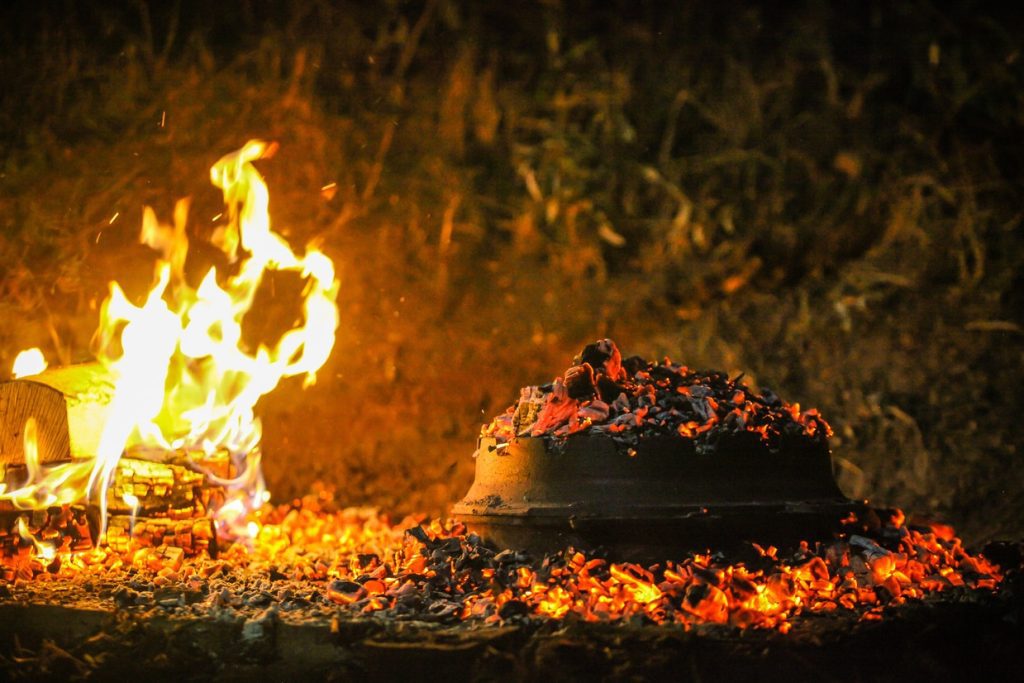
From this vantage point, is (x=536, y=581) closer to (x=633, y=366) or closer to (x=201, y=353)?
(x=633, y=366)

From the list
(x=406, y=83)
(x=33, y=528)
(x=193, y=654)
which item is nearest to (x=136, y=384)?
(x=33, y=528)

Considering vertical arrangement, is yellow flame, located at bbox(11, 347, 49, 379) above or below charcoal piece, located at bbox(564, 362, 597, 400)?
above

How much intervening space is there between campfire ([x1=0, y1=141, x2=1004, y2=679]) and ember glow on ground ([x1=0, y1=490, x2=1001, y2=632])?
0.4 inches

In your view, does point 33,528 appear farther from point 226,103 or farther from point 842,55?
point 842,55

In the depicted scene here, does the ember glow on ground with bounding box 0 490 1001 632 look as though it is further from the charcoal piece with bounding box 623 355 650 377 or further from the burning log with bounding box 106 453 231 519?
the charcoal piece with bounding box 623 355 650 377

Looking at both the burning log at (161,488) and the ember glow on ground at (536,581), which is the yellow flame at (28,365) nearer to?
the burning log at (161,488)

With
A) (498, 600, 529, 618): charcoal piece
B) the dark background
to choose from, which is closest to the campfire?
(498, 600, 529, 618): charcoal piece

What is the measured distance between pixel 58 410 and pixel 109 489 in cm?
44

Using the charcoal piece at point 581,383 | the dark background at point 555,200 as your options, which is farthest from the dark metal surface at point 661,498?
the dark background at point 555,200

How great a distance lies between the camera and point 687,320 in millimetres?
6891

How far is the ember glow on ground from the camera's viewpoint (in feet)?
11.3

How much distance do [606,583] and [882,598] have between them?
940mm

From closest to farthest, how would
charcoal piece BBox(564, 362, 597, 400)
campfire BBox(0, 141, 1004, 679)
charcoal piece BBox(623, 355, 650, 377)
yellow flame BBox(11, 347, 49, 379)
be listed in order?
1. campfire BBox(0, 141, 1004, 679)
2. charcoal piece BBox(564, 362, 597, 400)
3. charcoal piece BBox(623, 355, 650, 377)
4. yellow flame BBox(11, 347, 49, 379)

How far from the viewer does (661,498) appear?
12.3ft
